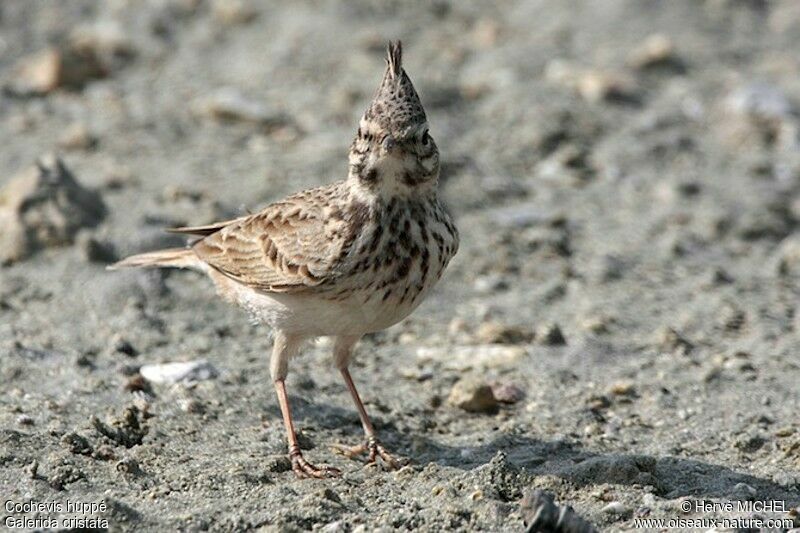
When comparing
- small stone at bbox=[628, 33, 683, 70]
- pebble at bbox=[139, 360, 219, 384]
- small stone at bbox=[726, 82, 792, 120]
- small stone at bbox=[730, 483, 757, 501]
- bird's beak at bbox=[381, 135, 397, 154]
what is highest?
small stone at bbox=[628, 33, 683, 70]

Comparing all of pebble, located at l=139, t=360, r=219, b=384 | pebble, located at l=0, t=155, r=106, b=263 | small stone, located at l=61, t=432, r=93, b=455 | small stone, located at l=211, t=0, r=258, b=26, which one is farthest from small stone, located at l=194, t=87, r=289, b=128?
small stone, located at l=61, t=432, r=93, b=455

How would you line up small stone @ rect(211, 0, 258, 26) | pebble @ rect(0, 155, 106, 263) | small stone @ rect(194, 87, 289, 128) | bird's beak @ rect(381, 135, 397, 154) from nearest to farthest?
bird's beak @ rect(381, 135, 397, 154) → pebble @ rect(0, 155, 106, 263) → small stone @ rect(194, 87, 289, 128) → small stone @ rect(211, 0, 258, 26)

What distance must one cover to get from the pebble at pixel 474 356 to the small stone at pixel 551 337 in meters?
0.15

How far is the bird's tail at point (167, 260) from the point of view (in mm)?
7512

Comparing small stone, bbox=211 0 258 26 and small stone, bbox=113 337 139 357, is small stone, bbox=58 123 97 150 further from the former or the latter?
small stone, bbox=113 337 139 357

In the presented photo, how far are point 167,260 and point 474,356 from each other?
6.27ft

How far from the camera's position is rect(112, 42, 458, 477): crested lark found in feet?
20.3

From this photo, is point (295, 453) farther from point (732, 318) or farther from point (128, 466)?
point (732, 318)

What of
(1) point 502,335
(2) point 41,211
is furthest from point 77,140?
(1) point 502,335

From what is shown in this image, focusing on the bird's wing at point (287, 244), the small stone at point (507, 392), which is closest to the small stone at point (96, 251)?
the bird's wing at point (287, 244)

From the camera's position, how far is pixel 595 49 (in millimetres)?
12547

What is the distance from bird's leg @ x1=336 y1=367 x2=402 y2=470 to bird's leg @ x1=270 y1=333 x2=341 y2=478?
10.6 inches

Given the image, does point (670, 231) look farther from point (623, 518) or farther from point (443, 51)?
point (623, 518)

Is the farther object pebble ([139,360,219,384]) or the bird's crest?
pebble ([139,360,219,384])
